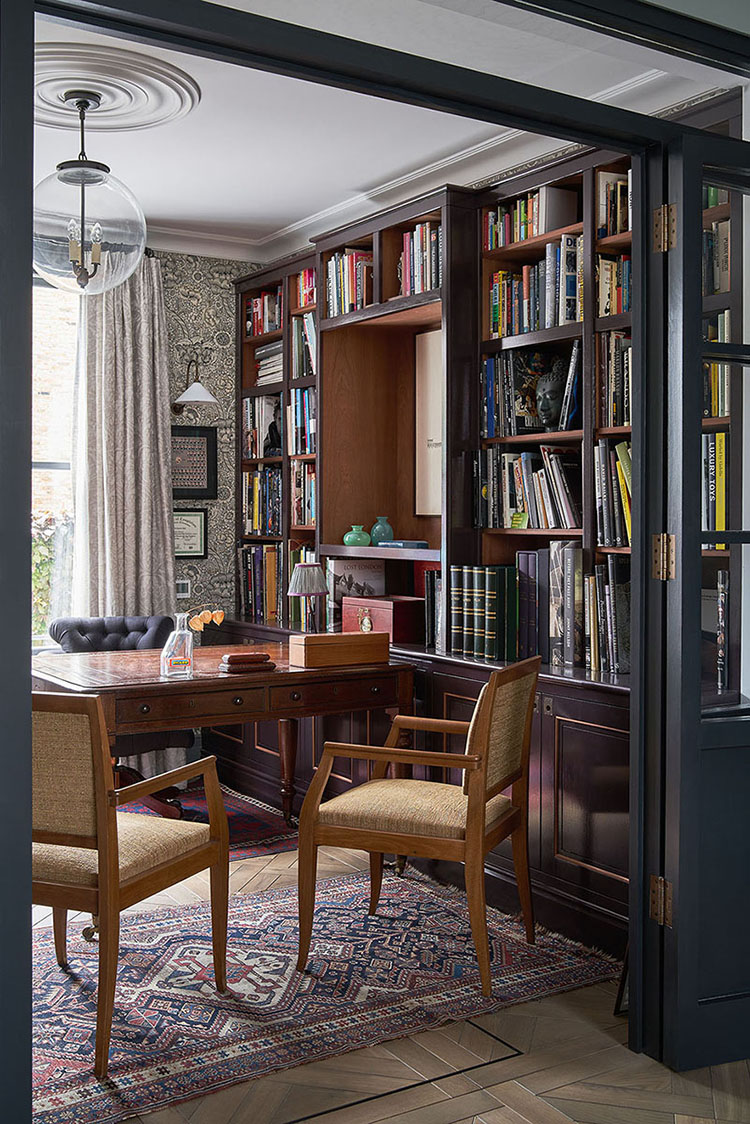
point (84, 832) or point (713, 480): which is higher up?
point (713, 480)

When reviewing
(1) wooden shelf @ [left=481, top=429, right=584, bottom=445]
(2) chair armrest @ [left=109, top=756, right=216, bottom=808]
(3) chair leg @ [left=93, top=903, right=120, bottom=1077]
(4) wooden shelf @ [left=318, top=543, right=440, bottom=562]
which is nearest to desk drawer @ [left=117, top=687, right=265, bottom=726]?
(2) chair armrest @ [left=109, top=756, right=216, bottom=808]

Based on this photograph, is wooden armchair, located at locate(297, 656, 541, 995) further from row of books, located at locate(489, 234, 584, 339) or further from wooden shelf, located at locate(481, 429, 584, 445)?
row of books, located at locate(489, 234, 584, 339)

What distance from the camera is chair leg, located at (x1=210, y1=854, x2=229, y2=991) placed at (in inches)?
128

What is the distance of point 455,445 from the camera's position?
4406mm

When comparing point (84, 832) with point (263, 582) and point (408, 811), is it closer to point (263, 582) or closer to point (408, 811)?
point (408, 811)

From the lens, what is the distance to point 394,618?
187 inches

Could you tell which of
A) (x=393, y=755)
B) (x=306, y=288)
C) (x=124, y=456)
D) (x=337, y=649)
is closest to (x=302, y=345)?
(x=306, y=288)

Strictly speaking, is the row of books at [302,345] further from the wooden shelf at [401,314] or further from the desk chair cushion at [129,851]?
the desk chair cushion at [129,851]

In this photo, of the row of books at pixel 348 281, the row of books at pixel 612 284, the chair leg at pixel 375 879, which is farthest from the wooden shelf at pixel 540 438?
the chair leg at pixel 375 879

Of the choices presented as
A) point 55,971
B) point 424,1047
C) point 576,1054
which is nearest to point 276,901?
point 55,971

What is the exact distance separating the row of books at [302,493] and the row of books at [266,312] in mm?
818

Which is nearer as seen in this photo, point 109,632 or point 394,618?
point 394,618

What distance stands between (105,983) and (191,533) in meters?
3.58

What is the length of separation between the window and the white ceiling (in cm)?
70
